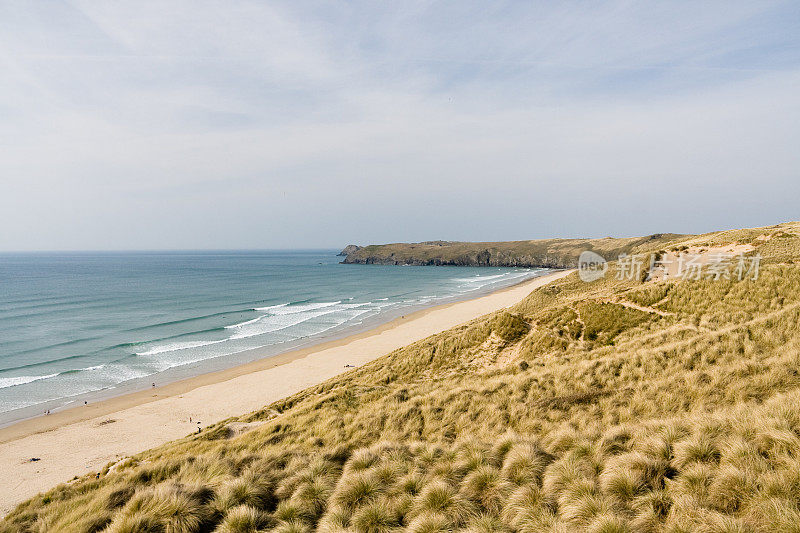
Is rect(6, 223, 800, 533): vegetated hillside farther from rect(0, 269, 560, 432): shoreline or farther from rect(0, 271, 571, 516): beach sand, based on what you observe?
rect(0, 269, 560, 432): shoreline

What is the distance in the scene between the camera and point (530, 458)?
290 inches

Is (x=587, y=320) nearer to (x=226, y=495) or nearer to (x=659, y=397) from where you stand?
(x=659, y=397)

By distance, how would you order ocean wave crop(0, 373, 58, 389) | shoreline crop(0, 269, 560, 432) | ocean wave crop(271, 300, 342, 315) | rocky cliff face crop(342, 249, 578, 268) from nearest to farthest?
shoreline crop(0, 269, 560, 432)
ocean wave crop(0, 373, 58, 389)
ocean wave crop(271, 300, 342, 315)
rocky cliff face crop(342, 249, 578, 268)

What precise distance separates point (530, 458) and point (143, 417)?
2686 cm

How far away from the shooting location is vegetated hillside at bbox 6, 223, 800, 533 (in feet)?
18.2

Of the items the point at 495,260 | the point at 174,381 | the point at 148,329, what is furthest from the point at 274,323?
the point at 495,260

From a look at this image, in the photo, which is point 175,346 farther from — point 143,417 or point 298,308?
point 298,308

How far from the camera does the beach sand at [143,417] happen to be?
19.0m

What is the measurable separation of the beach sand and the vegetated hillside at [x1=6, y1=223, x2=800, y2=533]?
758 cm

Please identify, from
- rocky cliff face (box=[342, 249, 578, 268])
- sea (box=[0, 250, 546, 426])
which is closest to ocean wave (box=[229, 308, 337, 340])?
sea (box=[0, 250, 546, 426])

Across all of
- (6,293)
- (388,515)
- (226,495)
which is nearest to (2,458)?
(226,495)

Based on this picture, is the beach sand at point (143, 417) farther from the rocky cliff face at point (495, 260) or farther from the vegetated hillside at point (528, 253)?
the rocky cliff face at point (495, 260)

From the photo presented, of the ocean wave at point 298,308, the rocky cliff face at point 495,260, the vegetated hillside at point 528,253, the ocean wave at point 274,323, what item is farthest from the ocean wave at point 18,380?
the rocky cliff face at point 495,260

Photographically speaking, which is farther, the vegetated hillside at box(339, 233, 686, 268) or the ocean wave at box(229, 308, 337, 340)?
the vegetated hillside at box(339, 233, 686, 268)
